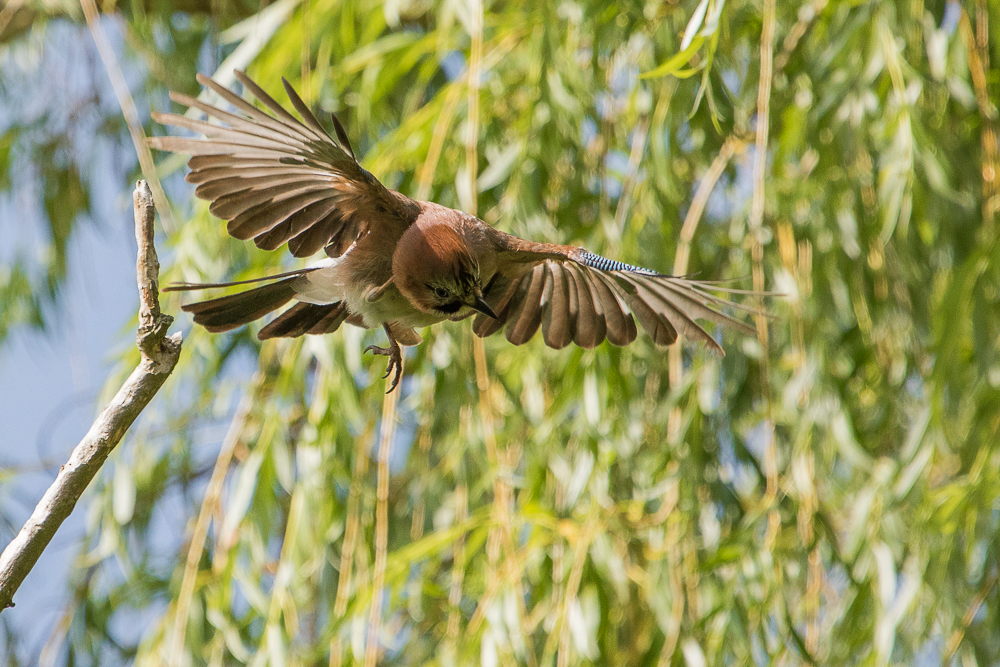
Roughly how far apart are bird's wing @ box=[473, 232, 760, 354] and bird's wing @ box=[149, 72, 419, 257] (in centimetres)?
31

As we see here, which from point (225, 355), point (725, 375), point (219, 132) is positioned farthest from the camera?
point (225, 355)

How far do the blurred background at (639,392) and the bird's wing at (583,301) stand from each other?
115 mm

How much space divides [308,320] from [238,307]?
0.15m

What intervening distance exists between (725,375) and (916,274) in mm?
502

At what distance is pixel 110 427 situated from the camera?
52.1 inches

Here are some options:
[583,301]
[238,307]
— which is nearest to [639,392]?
[583,301]

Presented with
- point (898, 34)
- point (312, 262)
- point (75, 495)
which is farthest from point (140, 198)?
point (898, 34)

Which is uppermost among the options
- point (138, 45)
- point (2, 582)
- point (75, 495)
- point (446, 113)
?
point (138, 45)

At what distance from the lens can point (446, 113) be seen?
2.51 metres

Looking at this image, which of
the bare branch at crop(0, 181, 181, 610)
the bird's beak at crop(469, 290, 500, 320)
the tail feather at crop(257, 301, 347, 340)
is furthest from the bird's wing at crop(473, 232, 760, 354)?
the bare branch at crop(0, 181, 181, 610)

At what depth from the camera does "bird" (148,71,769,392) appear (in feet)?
6.14

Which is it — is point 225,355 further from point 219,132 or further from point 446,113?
point 219,132

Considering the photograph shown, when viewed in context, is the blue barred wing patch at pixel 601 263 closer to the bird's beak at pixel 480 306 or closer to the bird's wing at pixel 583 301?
the bird's wing at pixel 583 301

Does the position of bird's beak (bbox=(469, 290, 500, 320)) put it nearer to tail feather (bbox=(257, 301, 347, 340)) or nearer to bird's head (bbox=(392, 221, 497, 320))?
bird's head (bbox=(392, 221, 497, 320))
